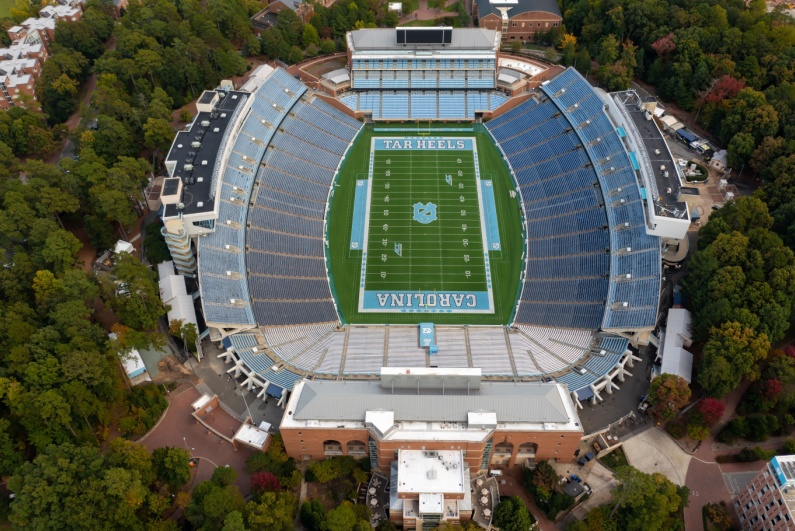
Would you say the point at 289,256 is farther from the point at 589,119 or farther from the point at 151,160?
the point at 589,119

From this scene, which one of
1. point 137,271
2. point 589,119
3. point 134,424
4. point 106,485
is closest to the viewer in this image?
point 106,485

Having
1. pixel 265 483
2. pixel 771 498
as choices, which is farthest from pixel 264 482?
pixel 771 498

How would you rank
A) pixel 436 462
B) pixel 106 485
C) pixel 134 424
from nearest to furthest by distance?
pixel 106 485 → pixel 436 462 → pixel 134 424

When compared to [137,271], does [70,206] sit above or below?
above

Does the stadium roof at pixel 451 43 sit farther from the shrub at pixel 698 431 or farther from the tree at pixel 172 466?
the tree at pixel 172 466

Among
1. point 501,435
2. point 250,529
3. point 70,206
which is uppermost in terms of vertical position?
point 70,206

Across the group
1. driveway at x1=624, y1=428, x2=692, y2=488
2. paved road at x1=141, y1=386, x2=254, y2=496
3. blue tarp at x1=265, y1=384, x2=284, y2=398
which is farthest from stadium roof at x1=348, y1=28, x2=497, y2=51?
driveway at x1=624, y1=428, x2=692, y2=488

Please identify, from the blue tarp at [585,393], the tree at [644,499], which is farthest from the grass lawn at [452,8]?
the tree at [644,499]

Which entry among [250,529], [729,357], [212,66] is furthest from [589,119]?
[250,529]
